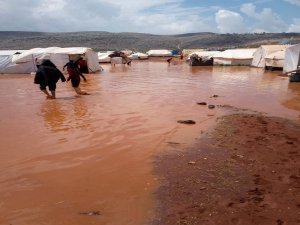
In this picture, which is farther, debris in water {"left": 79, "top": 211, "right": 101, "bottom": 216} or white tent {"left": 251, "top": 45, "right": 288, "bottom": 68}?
white tent {"left": 251, "top": 45, "right": 288, "bottom": 68}

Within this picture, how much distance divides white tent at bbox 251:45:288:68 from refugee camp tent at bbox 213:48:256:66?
1.36 metres

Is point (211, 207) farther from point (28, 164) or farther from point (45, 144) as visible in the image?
point (45, 144)

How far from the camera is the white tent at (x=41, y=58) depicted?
2342cm

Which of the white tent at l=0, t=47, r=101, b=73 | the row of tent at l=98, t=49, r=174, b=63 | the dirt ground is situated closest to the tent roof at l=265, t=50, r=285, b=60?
the white tent at l=0, t=47, r=101, b=73

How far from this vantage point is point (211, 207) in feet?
12.7

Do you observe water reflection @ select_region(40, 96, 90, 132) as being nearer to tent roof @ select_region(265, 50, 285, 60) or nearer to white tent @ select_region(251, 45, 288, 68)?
tent roof @ select_region(265, 50, 285, 60)

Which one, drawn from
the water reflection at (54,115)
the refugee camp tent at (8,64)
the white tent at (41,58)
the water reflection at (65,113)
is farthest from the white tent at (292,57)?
the refugee camp tent at (8,64)

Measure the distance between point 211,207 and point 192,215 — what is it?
30 cm

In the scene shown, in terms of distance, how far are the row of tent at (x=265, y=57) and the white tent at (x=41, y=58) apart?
47.8ft

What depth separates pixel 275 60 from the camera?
1037 inches

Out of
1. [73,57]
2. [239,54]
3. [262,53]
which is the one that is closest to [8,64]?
[73,57]

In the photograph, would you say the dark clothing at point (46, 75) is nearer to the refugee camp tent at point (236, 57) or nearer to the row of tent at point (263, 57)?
the row of tent at point (263, 57)

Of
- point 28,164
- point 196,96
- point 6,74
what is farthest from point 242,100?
point 6,74

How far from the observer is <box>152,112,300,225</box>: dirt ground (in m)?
3.70
